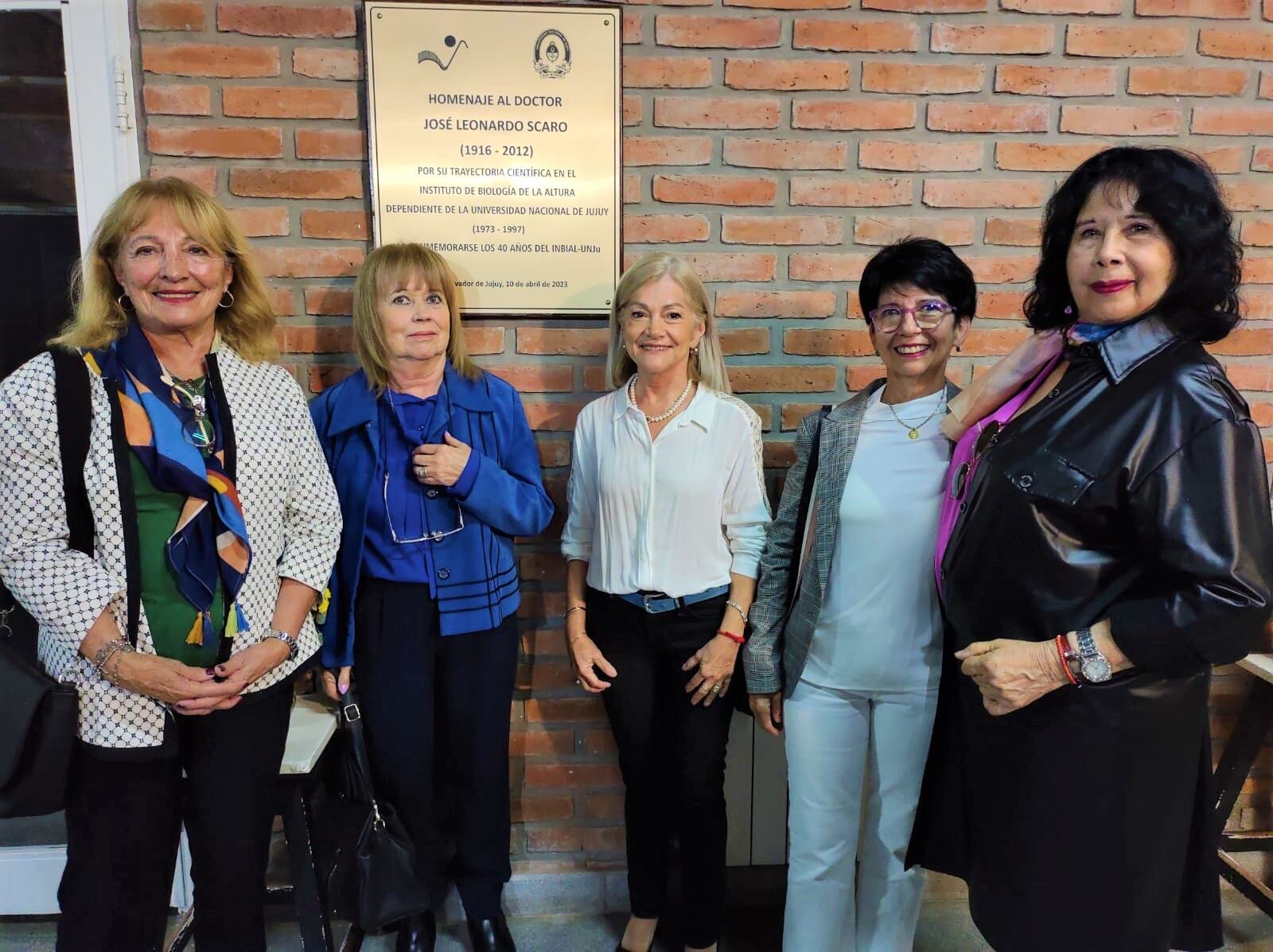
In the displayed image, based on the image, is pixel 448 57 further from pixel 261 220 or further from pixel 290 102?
pixel 261 220

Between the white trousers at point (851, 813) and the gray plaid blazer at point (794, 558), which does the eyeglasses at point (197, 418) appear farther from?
the white trousers at point (851, 813)

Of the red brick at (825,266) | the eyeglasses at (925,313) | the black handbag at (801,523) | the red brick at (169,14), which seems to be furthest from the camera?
the red brick at (825,266)

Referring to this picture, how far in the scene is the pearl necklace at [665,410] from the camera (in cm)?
169

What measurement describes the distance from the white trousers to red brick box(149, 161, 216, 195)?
69.9 inches

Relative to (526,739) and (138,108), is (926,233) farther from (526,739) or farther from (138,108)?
(138,108)

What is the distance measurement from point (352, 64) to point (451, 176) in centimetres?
33

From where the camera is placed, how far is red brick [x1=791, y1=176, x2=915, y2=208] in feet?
6.23

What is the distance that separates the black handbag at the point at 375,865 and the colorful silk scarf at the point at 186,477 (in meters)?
0.45

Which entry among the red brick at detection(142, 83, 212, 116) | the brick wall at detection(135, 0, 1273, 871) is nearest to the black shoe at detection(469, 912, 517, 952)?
the brick wall at detection(135, 0, 1273, 871)

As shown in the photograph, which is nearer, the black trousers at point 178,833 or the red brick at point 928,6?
the black trousers at point 178,833

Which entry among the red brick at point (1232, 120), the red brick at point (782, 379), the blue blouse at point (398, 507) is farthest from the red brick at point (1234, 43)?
the blue blouse at point (398, 507)

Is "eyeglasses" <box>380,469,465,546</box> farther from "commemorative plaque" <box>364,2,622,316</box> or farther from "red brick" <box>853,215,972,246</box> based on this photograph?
"red brick" <box>853,215,972,246</box>

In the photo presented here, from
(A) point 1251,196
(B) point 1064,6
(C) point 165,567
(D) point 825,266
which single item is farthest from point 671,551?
(A) point 1251,196

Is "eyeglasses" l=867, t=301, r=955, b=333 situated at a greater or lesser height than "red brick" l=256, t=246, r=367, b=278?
lesser
